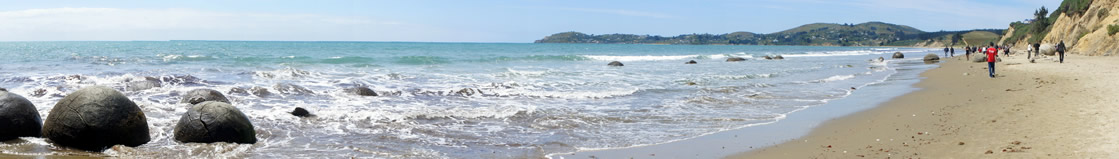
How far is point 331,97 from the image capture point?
54.6 feet

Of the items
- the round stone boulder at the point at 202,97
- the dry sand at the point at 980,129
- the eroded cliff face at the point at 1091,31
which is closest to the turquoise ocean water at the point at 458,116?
the round stone boulder at the point at 202,97

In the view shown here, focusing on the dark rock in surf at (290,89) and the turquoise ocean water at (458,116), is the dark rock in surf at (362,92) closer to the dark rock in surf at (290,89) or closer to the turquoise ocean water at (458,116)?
the turquoise ocean water at (458,116)

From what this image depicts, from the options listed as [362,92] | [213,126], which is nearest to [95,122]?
[213,126]

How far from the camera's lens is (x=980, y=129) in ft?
31.3

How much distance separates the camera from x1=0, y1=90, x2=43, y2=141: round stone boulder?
8.66m

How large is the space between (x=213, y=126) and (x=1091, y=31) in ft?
161

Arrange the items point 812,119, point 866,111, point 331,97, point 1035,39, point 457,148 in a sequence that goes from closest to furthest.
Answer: point 457,148 < point 812,119 < point 866,111 < point 331,97 < point 1035,39

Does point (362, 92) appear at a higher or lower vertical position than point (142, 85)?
lower

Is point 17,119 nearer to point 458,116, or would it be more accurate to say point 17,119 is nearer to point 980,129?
point 458,116

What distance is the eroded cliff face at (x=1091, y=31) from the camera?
36.5 m

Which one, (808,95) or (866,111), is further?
(808,95)

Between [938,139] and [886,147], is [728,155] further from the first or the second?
[938,139]

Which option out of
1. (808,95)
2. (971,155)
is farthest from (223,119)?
(808,95)

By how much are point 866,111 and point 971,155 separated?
592 centimetres
